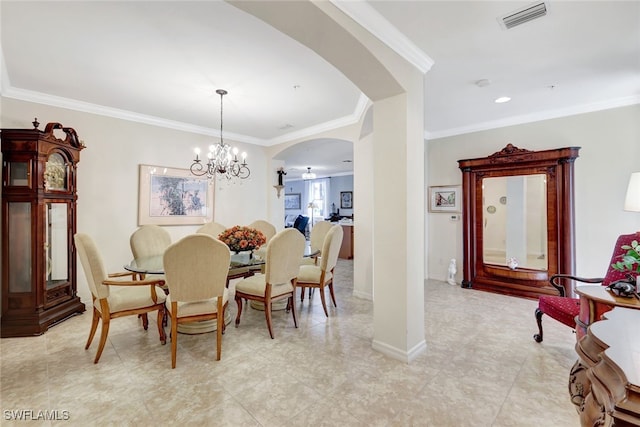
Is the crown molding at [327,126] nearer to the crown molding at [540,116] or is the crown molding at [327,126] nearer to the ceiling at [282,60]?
the ceiling at [282,60]

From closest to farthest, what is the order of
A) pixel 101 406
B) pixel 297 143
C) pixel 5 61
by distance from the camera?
pixel 101 406
pixel 5 61
pixel 297 143

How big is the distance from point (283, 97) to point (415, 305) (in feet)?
9.09

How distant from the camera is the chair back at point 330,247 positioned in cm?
323

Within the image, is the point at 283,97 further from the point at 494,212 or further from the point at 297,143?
the point at 494,212

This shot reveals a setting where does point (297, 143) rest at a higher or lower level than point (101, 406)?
higher

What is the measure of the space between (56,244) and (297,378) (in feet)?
10.5

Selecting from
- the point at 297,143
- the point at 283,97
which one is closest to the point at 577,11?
the point at 283,97

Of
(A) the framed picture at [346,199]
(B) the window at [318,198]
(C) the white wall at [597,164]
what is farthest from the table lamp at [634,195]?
(B) the window at [318,198]

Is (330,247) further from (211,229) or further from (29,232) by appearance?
(29,232)

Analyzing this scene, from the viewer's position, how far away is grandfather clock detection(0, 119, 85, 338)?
2855 millimetres

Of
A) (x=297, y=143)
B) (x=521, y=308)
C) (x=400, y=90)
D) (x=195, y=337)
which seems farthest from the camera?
(x=297, y=143)

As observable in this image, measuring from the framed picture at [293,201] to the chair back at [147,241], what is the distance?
8530 mm

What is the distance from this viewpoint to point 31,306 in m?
2.90

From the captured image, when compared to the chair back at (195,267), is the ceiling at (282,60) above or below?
above
